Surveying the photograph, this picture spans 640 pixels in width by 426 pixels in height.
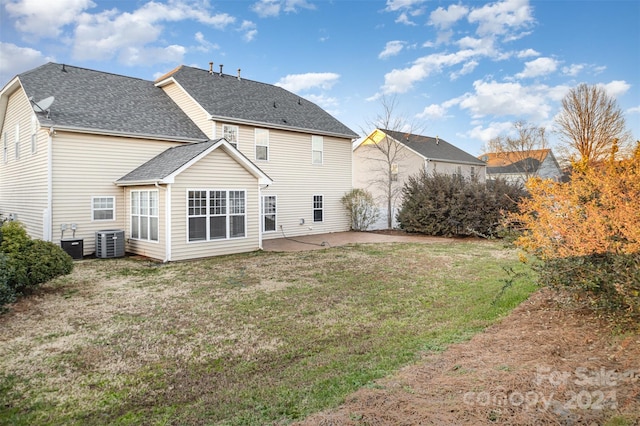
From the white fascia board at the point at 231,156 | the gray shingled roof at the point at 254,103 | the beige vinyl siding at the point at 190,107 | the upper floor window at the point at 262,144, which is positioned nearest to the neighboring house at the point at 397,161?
the gray shingled roof at the point at 254,103

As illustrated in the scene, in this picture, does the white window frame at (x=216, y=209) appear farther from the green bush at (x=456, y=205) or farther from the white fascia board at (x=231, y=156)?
the green bush at (x=456, y=205)

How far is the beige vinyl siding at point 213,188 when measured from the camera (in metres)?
11.3

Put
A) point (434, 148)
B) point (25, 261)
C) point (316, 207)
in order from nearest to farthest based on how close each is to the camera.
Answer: point (25, 261)
point (316, 207)
point (434, 148)

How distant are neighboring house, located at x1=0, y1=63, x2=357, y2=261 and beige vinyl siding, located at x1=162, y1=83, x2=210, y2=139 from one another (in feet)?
0.17

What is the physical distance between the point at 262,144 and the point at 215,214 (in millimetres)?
5185

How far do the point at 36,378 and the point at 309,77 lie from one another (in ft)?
66.2

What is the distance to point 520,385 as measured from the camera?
302 cm

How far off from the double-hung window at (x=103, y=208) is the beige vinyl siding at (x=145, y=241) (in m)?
0.33

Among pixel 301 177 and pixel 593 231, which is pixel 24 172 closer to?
pixel 301 177

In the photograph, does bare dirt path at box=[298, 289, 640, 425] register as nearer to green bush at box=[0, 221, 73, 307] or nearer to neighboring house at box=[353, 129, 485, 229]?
green bush at box=[0, 221, 73, 307]

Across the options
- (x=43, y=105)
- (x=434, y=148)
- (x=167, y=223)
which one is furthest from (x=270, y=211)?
(x=434, y=148)

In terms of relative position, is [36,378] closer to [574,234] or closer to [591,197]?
[574,234]

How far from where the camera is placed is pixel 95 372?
423 cm

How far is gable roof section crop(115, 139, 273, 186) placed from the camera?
1112 cm
